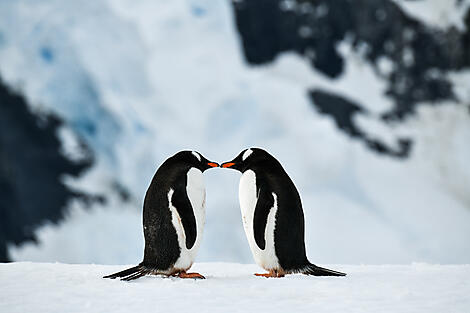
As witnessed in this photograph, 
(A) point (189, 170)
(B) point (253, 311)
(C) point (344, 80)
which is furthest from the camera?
(C) point (344, 80)

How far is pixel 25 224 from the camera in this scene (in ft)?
37.8

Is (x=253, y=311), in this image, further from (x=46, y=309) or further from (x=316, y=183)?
(x=316, y=183)

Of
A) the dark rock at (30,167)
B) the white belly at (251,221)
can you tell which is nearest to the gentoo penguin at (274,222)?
the white belly at (251,221)

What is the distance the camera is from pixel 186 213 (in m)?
3.31

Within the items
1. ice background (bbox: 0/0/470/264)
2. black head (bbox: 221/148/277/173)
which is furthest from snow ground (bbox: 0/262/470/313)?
ice background (bbox: 0/0/470/264)

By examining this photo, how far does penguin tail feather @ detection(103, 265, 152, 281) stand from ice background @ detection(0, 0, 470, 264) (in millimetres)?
6990

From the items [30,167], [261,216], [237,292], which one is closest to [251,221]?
[261,216]

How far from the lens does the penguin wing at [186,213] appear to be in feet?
10.8

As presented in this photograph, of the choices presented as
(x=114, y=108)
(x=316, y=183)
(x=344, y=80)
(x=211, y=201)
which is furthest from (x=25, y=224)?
(x=344, y=80)

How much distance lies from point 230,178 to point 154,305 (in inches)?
356

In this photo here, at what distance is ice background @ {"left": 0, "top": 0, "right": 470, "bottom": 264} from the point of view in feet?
35.6

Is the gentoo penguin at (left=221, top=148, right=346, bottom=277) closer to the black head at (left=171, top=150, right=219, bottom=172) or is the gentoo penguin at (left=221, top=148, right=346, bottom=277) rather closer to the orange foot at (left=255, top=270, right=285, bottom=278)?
the orange foot at (left=255, top=270, right=285, bottom=278)

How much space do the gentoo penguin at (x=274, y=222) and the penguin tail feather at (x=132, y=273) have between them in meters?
0.66

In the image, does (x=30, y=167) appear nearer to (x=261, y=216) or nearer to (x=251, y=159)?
(x=251, y=159)
